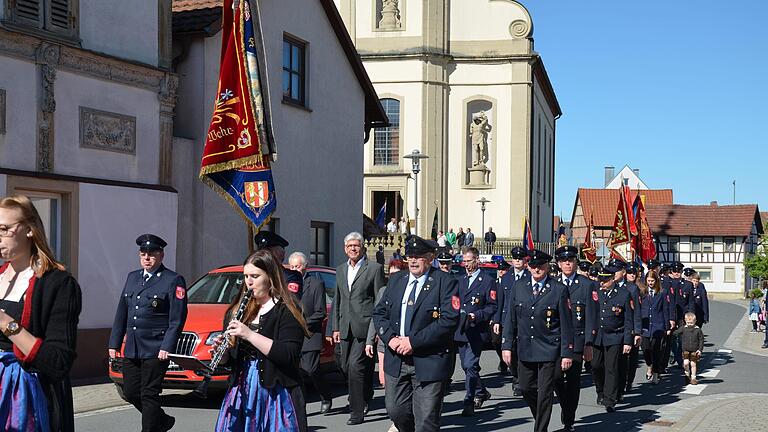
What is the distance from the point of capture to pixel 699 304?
62.4 feet

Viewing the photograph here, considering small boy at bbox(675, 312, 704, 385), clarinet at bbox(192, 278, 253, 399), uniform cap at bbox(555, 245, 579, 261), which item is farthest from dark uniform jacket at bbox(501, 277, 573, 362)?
small boy at bbox(675, 312, 704, 385)

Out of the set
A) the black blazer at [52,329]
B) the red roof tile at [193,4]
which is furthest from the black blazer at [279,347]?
the red roof tile at [193,4]

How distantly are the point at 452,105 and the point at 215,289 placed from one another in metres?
38.4

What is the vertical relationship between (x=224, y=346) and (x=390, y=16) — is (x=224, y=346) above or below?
below

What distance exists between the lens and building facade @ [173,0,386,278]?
18.3 meters

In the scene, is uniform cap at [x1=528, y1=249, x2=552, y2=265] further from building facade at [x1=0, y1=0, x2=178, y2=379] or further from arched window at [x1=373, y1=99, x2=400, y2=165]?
arched window at [x1=373, y1=99, x2=400, y2=165]

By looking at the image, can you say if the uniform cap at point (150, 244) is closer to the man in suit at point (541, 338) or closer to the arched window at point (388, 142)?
the man in suit at point (541, 338)

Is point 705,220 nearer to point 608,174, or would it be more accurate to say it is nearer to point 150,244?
point 608,174

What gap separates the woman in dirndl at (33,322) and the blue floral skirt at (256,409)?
1.33m

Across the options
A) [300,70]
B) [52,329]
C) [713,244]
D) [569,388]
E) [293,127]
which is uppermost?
[300,70]

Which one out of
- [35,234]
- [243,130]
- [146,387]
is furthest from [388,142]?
[35,234]

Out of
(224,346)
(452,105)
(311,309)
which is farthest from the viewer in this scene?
(452,105)

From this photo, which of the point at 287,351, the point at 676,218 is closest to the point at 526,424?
the point at 287,351

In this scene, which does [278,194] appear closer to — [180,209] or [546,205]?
[180,209]
